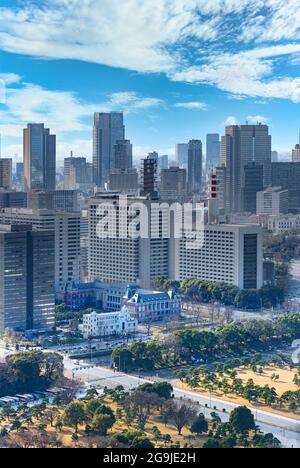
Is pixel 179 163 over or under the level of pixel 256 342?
over

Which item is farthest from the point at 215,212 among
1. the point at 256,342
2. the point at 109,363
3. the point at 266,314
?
the point at 109,363

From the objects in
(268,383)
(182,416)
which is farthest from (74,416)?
(268,383)

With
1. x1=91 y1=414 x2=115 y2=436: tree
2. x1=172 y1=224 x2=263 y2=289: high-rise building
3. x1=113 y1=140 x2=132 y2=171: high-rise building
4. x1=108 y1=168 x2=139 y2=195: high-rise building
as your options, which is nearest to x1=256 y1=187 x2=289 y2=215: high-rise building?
x1=108 y1=168 x2=139 y2=195: high-rise building

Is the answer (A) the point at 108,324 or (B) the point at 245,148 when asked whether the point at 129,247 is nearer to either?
(A) the point at 108,324

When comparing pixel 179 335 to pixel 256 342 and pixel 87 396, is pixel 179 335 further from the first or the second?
pixel 87 396

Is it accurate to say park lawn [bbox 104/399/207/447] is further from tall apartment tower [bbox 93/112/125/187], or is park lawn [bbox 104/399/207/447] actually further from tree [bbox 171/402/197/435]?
→ tall apartment tower [bbox 93/112/125/187]

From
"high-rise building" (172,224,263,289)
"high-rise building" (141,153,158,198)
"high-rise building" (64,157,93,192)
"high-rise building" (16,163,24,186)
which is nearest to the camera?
"high-rise building" (172,224,263,289)
